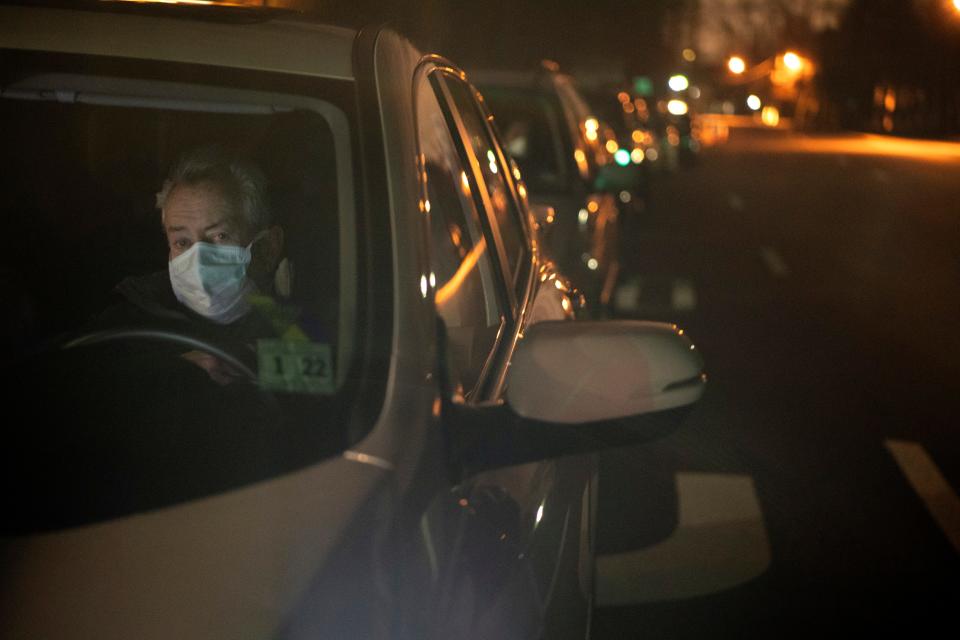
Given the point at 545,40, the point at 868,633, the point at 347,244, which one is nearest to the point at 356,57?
the point at 347,244

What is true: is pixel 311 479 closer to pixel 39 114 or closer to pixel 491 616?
pixel 491 616

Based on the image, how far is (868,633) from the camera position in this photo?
4.63 m

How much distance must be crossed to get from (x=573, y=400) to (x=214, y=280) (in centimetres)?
74

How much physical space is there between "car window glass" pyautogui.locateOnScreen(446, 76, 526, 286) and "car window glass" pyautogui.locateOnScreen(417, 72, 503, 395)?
24cm

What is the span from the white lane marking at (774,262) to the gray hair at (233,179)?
12120 millimetres

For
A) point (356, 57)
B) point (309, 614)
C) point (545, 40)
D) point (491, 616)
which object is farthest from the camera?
point (545, 40)

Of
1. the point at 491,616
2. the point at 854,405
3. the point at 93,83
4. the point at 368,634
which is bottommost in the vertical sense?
the point at 854,405

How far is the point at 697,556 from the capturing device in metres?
5.29

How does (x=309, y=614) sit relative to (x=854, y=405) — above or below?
above

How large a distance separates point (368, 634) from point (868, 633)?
10.4 feet

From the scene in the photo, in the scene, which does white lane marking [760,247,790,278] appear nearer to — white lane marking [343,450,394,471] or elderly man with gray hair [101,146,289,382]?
elderly man with gray hair [101,146,289,382]

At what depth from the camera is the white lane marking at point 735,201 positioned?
23.8 meters

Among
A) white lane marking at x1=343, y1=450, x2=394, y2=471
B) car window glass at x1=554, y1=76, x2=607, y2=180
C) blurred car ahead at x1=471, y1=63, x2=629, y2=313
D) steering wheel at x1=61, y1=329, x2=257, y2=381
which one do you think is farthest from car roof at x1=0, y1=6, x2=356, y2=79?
car window glass at x1=554, y1=76, x2=607, y2=180

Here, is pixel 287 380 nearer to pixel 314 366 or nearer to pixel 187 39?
pixel 314 366
